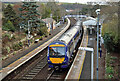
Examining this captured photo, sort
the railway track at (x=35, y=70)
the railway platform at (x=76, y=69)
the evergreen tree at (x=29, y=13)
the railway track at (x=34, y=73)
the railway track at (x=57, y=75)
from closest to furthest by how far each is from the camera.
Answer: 1. the railway platform at (x=76, y=69)
2. the railway track at (x=57, y=75)
3. the railway track at (x=34, y=73)
4. the railway track at (x=35, y=70)
5. the evergreen tree at (x=29, y=13)

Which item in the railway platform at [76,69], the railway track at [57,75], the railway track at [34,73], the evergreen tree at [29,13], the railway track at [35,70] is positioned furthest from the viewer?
the evergreen tree at [29,13]

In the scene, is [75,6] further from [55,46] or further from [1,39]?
[55,46]

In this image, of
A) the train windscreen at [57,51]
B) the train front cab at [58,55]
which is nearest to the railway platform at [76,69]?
the train front cab at [58,55]

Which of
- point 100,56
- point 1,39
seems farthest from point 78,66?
point 1,39

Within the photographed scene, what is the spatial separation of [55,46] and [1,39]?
1229 centimetres

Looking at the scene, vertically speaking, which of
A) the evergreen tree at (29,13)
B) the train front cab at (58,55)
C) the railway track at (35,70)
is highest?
the evergreen tree at (29,13)

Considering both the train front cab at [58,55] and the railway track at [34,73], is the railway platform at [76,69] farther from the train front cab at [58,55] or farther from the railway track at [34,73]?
the train front cab at [58,55]

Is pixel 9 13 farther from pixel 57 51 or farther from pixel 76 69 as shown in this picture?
pixel 76 69

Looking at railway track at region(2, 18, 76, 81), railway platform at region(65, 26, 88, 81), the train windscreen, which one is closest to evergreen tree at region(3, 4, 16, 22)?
railway track at region(2, 18, 76, 81)

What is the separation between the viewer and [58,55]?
1446 centimetres

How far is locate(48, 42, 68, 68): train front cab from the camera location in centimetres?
1445

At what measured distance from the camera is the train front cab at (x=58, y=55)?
1445 centimetres

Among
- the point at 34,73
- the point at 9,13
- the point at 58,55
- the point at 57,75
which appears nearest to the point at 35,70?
the point at 34,73

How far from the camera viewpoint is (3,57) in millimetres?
19641
